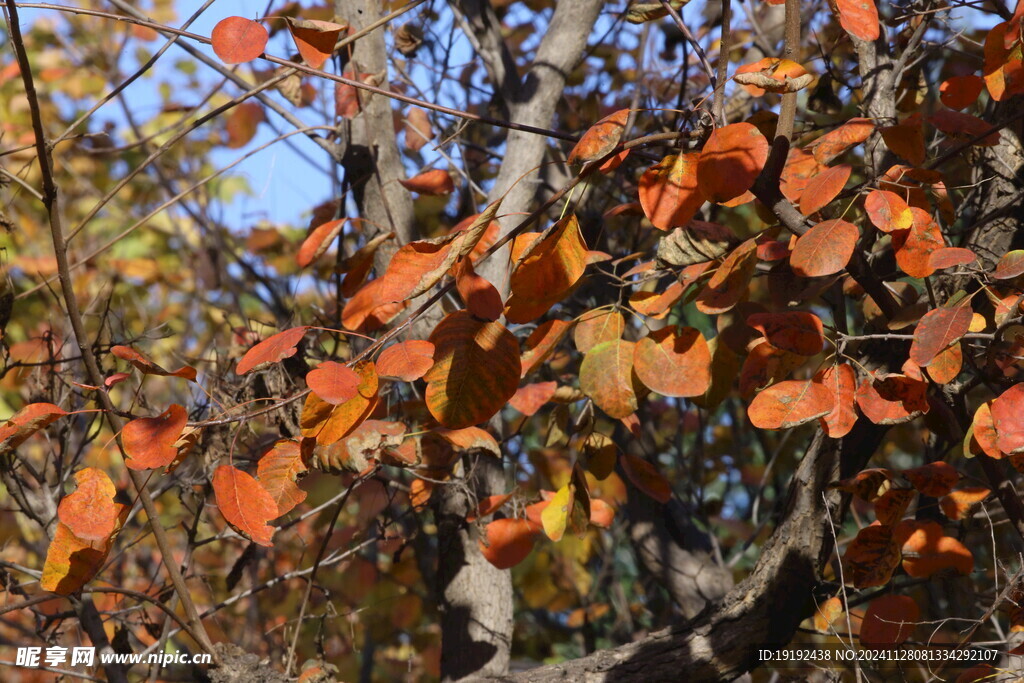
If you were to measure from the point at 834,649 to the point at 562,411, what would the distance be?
767 millimetres

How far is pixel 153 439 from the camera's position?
1.03 m

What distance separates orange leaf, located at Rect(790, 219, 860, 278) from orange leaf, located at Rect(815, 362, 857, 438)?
0.66 feet

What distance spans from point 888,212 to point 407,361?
26.7 inches

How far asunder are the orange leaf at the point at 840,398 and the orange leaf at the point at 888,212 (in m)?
0.24

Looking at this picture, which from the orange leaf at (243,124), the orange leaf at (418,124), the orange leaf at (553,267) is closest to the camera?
the orange leaf at (553,267)

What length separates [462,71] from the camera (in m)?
2.42

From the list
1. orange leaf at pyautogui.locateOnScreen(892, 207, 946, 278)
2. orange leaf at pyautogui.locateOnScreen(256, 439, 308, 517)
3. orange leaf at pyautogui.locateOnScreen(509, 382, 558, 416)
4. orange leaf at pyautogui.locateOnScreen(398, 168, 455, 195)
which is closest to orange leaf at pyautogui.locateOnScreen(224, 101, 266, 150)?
orange leaf at pyautogui.locateOnScreen(398, 168, 455, 195)

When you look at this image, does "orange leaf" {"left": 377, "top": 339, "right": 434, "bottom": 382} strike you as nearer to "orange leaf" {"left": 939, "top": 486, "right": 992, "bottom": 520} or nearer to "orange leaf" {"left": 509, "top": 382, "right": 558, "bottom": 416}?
"orange leaf" {"left": 509, "top": 382, "right": 558, "bottom": 416}

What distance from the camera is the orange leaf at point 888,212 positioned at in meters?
1.07

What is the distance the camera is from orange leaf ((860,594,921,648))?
1.34 meters

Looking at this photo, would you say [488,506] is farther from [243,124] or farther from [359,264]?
[243,124]

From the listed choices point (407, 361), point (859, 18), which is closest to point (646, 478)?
point (407, 361)

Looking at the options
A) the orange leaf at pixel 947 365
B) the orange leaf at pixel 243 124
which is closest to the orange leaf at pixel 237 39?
the orange leaf at pixel 947 365

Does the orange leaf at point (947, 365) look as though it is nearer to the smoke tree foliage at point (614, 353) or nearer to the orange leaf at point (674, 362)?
the smoke tree foliage at point (614, 353)
